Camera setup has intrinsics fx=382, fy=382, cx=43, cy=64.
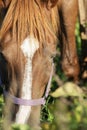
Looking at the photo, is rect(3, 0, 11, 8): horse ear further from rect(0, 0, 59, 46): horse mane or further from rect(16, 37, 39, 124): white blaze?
rect(16, 37, 39, 124): white blaze

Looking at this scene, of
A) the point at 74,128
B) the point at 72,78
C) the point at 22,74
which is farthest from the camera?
the point at 72,78

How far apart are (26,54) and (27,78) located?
161 mm

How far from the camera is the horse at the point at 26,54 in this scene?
2.39 m

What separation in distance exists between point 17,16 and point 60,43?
0.83m

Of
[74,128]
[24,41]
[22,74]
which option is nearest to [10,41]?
[24,41]

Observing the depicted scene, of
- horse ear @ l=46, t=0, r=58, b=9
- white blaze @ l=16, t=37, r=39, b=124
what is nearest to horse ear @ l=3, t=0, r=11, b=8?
horse ear @ l=46, t=0, r=58, b=9

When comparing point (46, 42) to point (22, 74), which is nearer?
point (22, 74)

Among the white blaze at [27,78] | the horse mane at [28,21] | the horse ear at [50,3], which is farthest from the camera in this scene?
the horse ear at [50,3]

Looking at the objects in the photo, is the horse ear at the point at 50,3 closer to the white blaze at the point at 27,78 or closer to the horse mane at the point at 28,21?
the horse mane at the point at 28,21

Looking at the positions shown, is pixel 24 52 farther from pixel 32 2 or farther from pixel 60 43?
pixel 60 43

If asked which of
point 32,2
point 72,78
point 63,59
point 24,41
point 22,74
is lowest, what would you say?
point 72,78

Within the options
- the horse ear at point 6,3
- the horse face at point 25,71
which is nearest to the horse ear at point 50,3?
the horse ear at point 6,3

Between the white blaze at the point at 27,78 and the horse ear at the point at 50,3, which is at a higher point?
the horse ear at the point at 50,3

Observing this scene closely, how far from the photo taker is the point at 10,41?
8.64 ft
